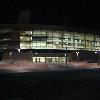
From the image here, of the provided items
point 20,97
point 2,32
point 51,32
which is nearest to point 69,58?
point 51,32

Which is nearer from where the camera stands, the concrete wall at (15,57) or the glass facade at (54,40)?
the concrete wall at (15,57)

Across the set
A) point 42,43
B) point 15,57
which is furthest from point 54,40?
point 15,57

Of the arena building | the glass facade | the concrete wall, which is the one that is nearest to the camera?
the concrete wall

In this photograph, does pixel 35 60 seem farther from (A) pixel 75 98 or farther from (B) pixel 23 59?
(A) pixel 75 98

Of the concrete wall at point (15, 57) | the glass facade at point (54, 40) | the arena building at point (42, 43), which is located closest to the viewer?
the concrete wall at point (15, 57)

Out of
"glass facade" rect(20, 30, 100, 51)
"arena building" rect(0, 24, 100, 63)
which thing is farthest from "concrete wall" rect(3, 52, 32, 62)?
"glass facade" rect(20, 30, 100, 51)

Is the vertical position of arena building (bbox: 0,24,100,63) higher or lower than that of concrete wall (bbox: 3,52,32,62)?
higher

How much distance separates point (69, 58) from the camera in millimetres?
103500

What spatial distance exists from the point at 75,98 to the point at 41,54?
77.3 metres

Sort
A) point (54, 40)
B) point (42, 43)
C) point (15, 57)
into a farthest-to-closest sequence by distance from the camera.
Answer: point (54, 40), point (42, 43), point (15, 57)

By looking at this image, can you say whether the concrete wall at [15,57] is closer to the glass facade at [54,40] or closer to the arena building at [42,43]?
the arena building at [42,43]

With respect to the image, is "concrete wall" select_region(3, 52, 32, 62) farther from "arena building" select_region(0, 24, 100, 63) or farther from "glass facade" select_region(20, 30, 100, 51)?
"glass facade" select_region(20, 30, 100, 51)

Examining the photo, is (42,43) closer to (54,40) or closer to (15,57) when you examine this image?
(54,40)

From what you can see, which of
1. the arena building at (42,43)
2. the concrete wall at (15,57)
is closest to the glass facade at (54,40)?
the arena building at (42,43)
